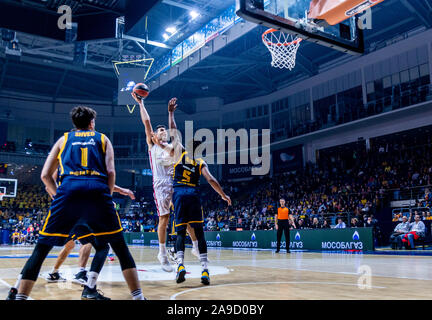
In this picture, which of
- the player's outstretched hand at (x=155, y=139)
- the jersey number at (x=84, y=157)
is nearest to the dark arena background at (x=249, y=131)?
the jersey number at (x=84, y=157)

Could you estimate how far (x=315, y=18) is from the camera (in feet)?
26.1

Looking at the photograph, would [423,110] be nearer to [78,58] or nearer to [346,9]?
[346,9]

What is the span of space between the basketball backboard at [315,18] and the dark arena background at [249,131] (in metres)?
0.04

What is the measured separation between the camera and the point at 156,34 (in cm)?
2639

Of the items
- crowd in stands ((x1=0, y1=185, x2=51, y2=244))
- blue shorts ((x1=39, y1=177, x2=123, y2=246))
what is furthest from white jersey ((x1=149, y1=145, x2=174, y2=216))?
crowd in stands ((x1=0, y1=185, x2=51, y2=244))

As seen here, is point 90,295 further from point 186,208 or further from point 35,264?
point 186,208

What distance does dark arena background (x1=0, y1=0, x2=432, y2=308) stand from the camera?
6875 mm

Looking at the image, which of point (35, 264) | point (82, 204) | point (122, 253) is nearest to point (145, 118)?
point (82, 204)

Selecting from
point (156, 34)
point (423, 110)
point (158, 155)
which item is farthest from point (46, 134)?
point (158, 155)

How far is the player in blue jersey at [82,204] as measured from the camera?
127 inches

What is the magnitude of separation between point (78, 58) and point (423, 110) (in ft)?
72.9

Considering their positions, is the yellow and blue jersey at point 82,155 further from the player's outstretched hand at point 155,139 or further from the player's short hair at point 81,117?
the player's outstretched hand at point 155,139

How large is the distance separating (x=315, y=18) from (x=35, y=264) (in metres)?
6.96

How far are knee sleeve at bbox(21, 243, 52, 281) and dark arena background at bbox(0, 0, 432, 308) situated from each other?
2.3 inches
